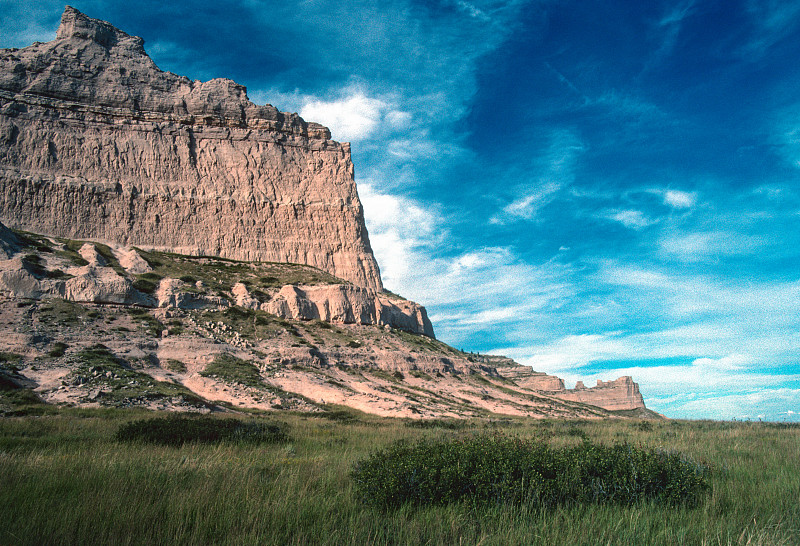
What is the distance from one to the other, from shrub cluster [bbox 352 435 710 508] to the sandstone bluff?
22.2m

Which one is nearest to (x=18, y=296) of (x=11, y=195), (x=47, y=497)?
(x=11, y=195)

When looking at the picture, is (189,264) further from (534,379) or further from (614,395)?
(614,395)

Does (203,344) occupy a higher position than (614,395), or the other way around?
(203,344)

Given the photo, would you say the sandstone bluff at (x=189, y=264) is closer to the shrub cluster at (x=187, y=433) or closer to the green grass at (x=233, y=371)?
the green grass at (x=233, y=371)

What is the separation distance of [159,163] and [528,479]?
82374mm

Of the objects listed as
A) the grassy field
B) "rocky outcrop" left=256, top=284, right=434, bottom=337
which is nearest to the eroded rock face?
"rocky outcrop" left=256, top=284, right=434, bottom=337

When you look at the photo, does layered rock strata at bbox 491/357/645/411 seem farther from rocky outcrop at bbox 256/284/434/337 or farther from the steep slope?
rocky outcrop at bbox 256/284/434/337

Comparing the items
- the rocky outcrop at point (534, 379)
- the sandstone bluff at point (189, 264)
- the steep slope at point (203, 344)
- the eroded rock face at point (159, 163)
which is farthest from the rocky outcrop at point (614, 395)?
the eroded rock face at point (159, 163)

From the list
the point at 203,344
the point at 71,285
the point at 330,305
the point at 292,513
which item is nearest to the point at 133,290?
the point at 71,285

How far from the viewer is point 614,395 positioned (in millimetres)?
83000

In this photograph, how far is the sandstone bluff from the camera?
108 feet

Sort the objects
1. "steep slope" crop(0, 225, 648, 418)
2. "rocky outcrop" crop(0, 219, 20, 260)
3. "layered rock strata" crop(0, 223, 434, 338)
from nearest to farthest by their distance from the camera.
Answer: "steep slope" crop(0, 225, 648, 418) < "layered rock strata" crop(0, 223, 434, 338) < "rocky outcrop" crop(0, 219, 20, 260)

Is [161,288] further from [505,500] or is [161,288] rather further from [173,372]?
[505,500]

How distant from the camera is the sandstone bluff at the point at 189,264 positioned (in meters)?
32.9
